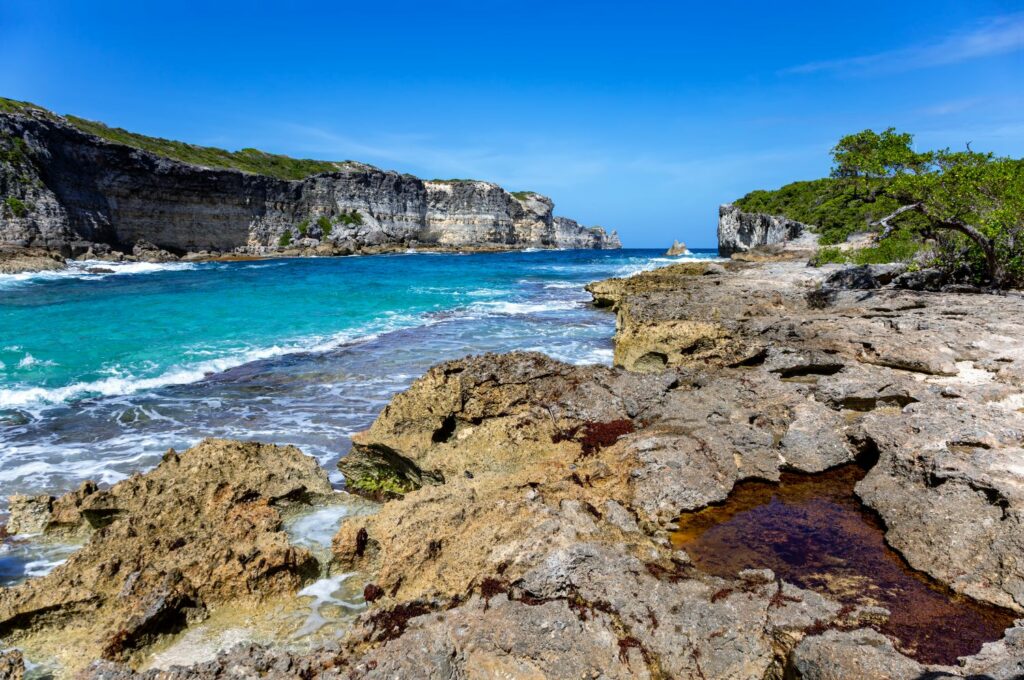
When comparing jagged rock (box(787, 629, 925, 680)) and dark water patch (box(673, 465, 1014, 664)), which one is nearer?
jagged rock (box(787, 629, 925, 680))

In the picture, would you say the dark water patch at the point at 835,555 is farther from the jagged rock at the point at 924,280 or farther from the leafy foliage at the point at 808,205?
the leafy foliage at the point at 808,205

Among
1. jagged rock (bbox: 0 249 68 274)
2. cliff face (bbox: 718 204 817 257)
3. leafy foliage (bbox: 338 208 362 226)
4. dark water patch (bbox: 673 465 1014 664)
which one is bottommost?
dark water patch (bbox: 673 465 1014 664)

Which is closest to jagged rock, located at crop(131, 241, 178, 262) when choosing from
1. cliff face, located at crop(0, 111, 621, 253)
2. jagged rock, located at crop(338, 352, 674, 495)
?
cliff face, located at crop(0, 111, 621, 253)

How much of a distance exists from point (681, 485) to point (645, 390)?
195 cm

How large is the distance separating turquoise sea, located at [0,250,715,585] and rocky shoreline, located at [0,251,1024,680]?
2.46 meters

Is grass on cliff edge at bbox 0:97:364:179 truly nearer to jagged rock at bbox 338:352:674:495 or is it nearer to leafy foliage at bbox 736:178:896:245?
jagged rock at bbox 338:352:674:495

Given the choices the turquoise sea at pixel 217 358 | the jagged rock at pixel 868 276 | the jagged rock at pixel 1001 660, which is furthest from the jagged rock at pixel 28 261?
the jagged rock at pixel 1001 660

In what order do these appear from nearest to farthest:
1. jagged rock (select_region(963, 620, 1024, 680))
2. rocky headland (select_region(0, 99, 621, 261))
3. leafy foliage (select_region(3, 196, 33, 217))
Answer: jagged rock (select_region(963, 620, 1024, 680)) → leafy foliage (select_region(3, 196, 33, 217)) → rocky headland (select_region(0, 99, 621, 261))

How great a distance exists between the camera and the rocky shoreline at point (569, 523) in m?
3.16

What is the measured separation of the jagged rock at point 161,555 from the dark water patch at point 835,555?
3523 mm

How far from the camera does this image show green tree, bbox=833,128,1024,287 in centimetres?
1321

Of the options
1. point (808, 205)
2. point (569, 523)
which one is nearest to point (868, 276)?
point (569, 523)

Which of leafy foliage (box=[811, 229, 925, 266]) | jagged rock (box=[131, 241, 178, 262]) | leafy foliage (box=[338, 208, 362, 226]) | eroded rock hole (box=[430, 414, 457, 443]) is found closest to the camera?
eroded rock hole (box=[430, 414, 457, 443])

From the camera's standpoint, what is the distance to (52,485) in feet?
23.4
